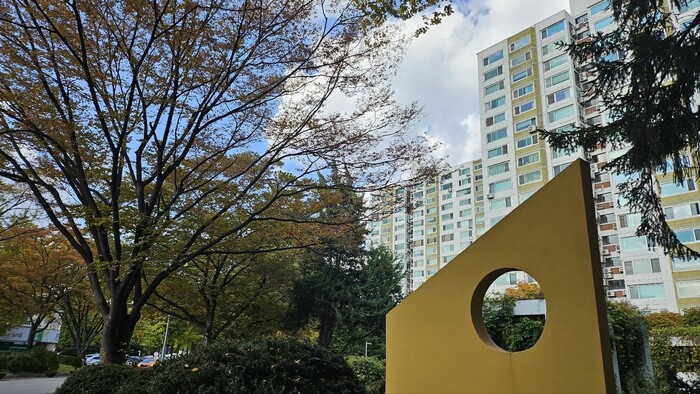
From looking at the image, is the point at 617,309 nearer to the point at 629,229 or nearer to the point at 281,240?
the point at 281,240

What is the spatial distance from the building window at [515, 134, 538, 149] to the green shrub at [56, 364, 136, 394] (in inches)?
1251

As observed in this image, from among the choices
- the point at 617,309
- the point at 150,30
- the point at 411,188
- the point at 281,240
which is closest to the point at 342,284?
the point at 281,240

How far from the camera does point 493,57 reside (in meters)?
37.9

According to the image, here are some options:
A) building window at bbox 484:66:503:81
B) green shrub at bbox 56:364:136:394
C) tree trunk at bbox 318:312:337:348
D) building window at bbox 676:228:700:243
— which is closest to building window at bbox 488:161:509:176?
building window at bbox 484:66:503:81

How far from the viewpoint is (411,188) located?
10.3m

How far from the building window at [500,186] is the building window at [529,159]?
1639 mm

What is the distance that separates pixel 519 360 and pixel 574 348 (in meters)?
0.58

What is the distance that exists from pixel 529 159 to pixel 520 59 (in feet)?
28.5

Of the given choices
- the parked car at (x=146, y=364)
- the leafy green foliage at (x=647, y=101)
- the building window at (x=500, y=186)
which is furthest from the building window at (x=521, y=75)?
the parked car at (x=146, y=364)

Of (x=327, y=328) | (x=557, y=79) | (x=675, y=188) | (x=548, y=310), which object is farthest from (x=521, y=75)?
(x=548, y=310)

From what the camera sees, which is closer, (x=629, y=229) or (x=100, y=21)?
(x=100, y=21)

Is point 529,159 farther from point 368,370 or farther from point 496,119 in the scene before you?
point 368,370

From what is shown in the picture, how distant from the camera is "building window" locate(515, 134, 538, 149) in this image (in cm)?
3297

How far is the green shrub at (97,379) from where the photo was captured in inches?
274
